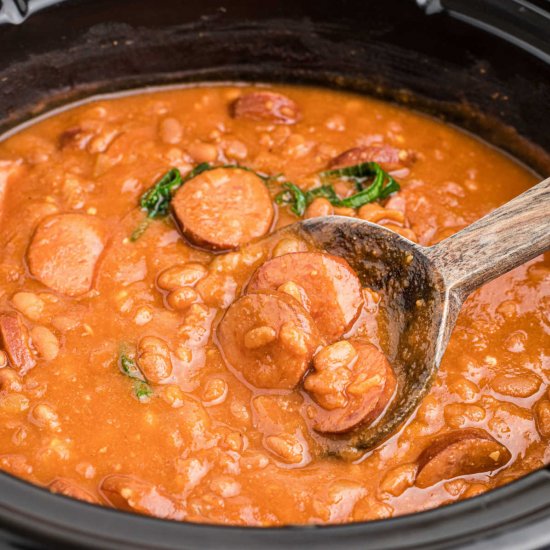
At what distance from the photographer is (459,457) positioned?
3.15 metres

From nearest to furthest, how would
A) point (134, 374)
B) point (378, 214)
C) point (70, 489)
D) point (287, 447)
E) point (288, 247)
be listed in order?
point (70, 489), point (287, 447), point (134, 374), point (288, 247), point (378, 214)

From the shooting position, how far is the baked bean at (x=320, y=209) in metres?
3.90

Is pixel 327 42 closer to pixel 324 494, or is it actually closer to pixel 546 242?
pixel 546 242

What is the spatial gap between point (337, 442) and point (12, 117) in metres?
2.66

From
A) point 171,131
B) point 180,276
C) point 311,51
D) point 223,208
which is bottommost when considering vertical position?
point 180,276

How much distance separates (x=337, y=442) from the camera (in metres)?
3.26

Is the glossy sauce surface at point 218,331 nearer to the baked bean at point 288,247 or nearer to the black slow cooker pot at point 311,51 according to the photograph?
the baked bean at point 288,247

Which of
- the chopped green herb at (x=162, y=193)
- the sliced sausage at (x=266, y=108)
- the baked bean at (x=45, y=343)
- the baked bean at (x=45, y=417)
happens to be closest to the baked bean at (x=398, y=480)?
the baked bean at (x=45, y=417)


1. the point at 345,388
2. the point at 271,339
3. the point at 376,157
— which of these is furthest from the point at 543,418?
the point at 376,157

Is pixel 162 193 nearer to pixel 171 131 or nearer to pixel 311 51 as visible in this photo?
pixel 171 131

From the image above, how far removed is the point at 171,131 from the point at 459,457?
2352 mm

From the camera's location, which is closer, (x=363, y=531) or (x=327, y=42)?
(x=363, y=531)

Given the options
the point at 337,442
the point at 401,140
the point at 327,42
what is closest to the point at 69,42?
the point at 327,42

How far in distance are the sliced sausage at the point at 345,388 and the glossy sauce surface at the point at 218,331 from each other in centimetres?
5
